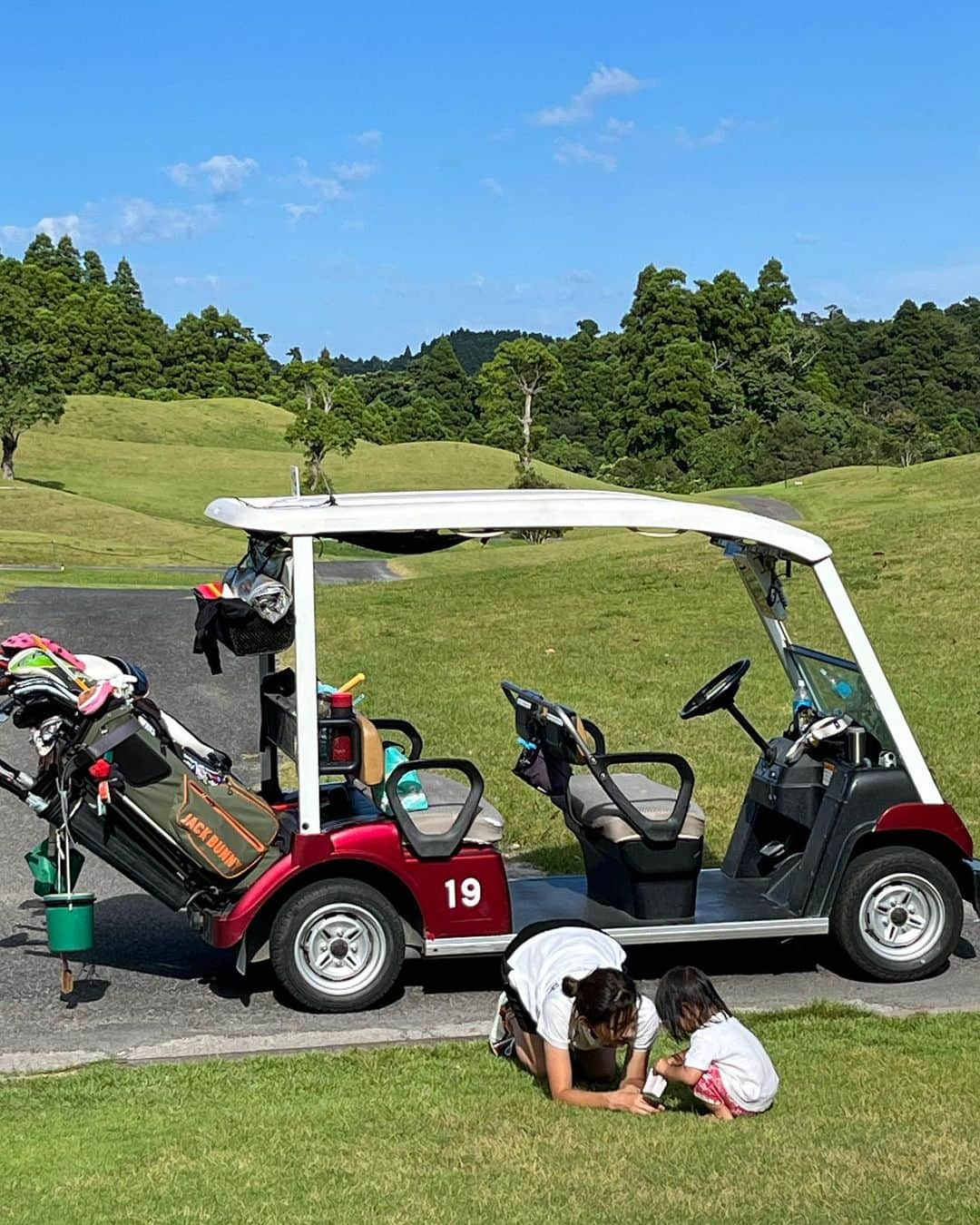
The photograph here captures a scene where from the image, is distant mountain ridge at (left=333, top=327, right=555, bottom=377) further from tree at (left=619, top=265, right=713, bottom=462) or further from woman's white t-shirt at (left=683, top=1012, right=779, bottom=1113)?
woman's white t-shirt at (left=683, top=1012, right=779, bottom=1113)

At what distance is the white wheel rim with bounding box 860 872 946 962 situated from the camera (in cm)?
724

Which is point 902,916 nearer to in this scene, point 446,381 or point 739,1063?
point 739,1063

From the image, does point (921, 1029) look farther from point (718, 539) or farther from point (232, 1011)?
point (232, 1011)

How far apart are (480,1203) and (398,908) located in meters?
2.59

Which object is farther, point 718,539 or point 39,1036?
point 718,539

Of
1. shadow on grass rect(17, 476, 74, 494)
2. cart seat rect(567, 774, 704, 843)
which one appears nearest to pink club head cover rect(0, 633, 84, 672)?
cart seat rect(567, 774, 704, 843)

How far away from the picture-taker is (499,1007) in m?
6.17

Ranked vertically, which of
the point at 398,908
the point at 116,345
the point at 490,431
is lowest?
the point at 398,908

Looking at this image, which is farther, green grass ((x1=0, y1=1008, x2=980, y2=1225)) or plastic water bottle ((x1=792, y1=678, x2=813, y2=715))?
plastic water bottle ((x1=792, y1=678, x2=813, y2=715))

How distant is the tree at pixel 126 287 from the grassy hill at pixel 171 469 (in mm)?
18207

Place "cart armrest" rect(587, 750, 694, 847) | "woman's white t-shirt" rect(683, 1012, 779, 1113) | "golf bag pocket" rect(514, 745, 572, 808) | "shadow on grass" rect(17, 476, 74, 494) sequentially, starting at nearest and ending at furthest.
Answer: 1. "woman's white t-shirt" rect(683, 1012, 779, 1113)
2. "cart armrest" rect(587, 750, 694, 847)
3. "golf bag pocket" rect(514, 745, 572, 808)
4. "shadow on grass" rect(17, 476, 74, 494)

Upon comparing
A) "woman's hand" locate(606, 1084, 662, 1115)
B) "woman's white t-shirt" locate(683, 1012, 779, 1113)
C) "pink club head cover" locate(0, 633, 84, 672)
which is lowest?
"woman's hand" locate(606, 1084, 662, 1115)

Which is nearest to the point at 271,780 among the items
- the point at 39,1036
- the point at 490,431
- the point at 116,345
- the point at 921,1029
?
the point at 39,1036

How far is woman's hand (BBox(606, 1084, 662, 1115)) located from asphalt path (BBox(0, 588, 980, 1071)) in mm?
1315
